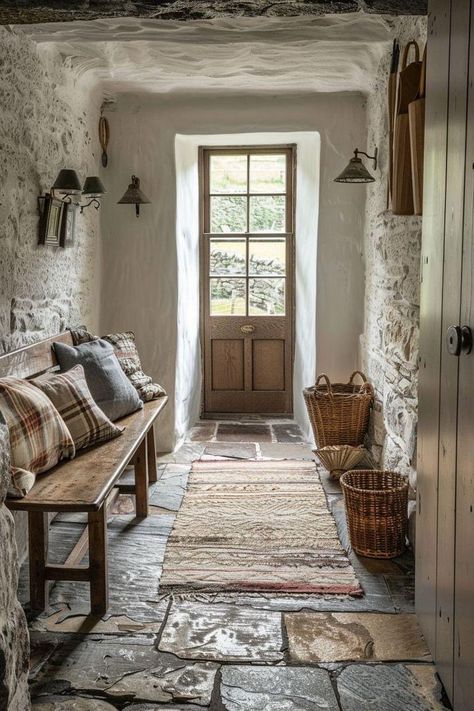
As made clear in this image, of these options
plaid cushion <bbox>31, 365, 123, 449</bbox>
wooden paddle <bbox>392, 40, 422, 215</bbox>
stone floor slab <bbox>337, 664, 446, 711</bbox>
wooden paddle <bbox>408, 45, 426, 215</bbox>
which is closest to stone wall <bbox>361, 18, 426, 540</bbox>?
wooden paddle <bbox>392, 40, 422, 215</bbox>

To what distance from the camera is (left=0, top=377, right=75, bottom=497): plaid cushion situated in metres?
2.62

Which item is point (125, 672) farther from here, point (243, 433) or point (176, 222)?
point (176, 222)

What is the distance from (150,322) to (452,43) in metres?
3.48

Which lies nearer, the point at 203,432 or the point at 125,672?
the point at 125,672

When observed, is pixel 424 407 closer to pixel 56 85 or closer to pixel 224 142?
pixel 56 85

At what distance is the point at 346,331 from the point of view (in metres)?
5.20

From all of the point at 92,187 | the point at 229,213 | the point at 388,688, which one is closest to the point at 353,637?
the point at 388,688

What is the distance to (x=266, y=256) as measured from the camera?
19.4 ft

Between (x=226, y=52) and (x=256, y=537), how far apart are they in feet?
9.24

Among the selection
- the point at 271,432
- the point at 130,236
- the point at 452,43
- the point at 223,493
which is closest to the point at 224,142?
the point at 130,236

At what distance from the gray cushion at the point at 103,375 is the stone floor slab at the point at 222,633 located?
131cm

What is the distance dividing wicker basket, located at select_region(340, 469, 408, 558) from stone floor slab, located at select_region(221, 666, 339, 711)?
1.00 metres

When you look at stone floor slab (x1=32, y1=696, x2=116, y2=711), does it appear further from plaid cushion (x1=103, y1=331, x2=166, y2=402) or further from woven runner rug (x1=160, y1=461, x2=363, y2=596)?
plaid cushion (x1=103, y1=331, x2=166, y2=402)

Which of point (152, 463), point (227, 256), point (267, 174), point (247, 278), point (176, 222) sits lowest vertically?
point (152, 463)
